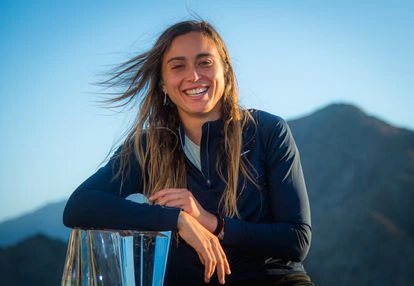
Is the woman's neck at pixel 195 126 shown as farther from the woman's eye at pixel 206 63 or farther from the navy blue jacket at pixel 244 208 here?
the woman's eye at pixel 206 63

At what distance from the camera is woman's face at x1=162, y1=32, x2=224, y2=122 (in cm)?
226

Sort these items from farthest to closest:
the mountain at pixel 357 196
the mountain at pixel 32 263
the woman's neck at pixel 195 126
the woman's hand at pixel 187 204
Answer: the mountain at pixel 32 263 < the mountain at pixel 357 196 < the woman's neck at pixel 195 126 < the woman's hand at pixel 187 204

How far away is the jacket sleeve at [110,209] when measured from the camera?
6.05 ft

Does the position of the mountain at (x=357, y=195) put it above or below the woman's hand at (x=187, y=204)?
below

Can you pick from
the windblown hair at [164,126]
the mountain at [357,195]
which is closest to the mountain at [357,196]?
the mountain at [357,195]

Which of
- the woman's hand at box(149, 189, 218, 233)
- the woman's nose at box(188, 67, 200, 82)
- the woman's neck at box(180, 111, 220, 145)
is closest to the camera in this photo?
the woman's hand at box(149, 189, 218, 233)

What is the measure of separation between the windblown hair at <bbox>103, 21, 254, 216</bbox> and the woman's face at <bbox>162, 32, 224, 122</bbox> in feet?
0.16

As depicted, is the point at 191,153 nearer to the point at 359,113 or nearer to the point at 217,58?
the point at 217,58

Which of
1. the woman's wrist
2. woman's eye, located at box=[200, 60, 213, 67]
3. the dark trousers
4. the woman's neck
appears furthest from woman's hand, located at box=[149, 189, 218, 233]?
woman's eye, located at box=[200, 60, 213, 67]

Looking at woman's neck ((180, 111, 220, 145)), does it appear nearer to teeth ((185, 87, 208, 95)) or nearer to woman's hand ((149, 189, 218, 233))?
teeth ((185, 87, 208, 95))

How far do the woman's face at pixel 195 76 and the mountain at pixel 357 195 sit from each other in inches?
422

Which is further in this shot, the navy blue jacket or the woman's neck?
the woman's neck

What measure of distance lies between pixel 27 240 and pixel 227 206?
13.3 metres

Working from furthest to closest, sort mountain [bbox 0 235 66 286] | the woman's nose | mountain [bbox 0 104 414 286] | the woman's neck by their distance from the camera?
mountain [bbox 0 235 66 286] < mountain [bbox 0 104 414 286] < the woman's neck < the woman's nose
